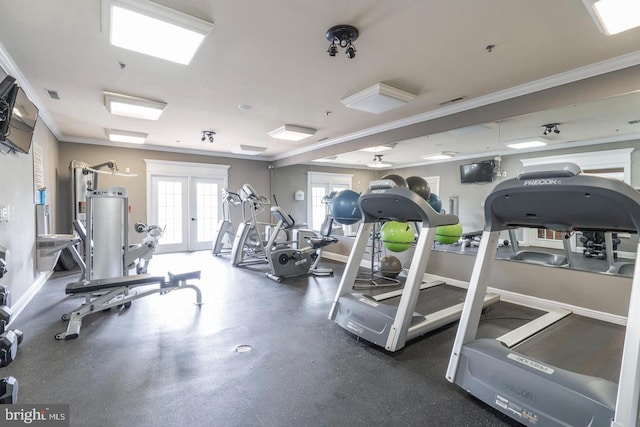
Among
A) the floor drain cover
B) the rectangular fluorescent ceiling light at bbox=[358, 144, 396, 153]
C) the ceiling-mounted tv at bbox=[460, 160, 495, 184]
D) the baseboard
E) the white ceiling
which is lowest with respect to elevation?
the floor drain cover

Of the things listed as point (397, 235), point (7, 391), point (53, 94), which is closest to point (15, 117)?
point (53, 94)

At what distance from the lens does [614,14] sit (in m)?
2.06

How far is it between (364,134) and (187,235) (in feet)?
17.2

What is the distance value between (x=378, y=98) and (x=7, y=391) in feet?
12.9

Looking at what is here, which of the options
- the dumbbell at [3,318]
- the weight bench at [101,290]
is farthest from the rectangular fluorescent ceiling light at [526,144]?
the dumbbell at [3,318]

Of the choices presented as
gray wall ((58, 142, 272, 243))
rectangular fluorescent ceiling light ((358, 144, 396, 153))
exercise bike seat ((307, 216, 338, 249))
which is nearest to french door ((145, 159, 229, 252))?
gray wall ((58, 142, 272, 243))

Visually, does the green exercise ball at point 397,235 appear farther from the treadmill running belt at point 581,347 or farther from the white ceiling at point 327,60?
the treadmill running belt at point 581,347

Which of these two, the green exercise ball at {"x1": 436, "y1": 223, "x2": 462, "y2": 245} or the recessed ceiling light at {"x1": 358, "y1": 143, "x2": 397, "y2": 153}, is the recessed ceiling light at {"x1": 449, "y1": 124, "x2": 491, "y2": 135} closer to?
the recessed ceiling light at {"x1": 358, "y1": 143, "x2": 397, "y2": 153}

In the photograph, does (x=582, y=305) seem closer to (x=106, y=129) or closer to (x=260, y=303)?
(x=260, y=303)

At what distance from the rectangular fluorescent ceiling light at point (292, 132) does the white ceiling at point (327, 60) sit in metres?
0.46

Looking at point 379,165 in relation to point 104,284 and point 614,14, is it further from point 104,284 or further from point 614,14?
point 104,284

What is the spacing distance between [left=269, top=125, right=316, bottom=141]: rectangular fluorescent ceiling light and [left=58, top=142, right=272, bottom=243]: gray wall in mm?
3026

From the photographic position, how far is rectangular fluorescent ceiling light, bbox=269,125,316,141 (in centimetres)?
528

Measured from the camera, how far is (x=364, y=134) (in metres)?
5.70
